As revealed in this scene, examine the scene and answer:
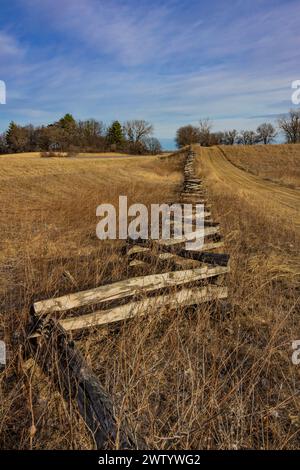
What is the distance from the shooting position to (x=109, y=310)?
299 cm

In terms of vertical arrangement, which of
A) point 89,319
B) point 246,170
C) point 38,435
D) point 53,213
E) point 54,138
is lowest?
point 38,435

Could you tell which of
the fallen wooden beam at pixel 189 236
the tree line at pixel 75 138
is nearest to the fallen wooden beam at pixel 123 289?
the fallen wooden beam at pixel 189 236

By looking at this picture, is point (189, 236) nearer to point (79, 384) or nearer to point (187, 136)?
point (79, 384)

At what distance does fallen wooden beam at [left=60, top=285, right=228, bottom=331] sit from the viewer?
286cm

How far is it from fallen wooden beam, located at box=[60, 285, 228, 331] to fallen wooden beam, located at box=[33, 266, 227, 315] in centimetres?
14

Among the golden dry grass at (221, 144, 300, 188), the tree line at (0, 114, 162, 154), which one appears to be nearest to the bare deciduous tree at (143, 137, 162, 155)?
the tree line at (0, 114, 162, 154)

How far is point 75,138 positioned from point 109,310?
204ft

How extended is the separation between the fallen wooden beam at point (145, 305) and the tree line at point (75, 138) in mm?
49596

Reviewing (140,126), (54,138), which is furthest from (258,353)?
(140,126)

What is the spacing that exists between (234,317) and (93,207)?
637cm

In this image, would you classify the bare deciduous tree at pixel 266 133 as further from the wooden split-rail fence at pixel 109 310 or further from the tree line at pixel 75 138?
the wooden split-rail fence at pixel 109 310

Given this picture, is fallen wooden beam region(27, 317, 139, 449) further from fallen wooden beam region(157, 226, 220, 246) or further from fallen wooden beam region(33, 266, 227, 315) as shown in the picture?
fallen wooden beam region(157, 226, 220, 246)
